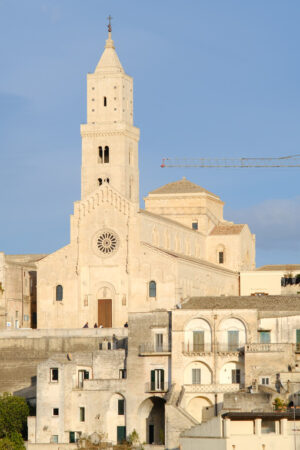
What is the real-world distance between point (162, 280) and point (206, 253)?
19.3 metres

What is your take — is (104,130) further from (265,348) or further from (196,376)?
(265,348)

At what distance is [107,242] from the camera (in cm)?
10744

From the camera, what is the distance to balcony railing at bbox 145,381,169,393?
8756cm

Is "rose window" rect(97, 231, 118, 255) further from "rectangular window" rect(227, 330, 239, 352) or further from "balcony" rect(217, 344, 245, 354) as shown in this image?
"balcony" rect(217, 344, 245, 354)

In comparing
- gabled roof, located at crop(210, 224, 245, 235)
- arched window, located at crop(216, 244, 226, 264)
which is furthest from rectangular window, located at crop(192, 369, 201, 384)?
gabled roof, located at crop(210, 224, 245, 235)

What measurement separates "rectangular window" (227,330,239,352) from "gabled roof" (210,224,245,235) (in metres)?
36.0

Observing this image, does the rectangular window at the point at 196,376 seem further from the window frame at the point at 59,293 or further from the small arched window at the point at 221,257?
the small arched window at the point at 221,257

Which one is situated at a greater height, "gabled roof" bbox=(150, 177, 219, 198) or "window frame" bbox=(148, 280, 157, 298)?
"gabled roof" bbox=(150, 177, 219, 198)

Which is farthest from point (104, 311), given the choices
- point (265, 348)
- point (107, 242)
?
point (265, 348)

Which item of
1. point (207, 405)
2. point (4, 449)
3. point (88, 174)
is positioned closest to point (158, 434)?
point (207, 405)

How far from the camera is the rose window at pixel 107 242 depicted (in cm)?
10718

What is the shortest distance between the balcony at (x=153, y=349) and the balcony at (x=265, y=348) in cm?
507

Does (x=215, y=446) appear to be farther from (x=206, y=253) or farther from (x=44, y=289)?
(x=206, y=253)

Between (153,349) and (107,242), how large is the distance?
1973 cm
